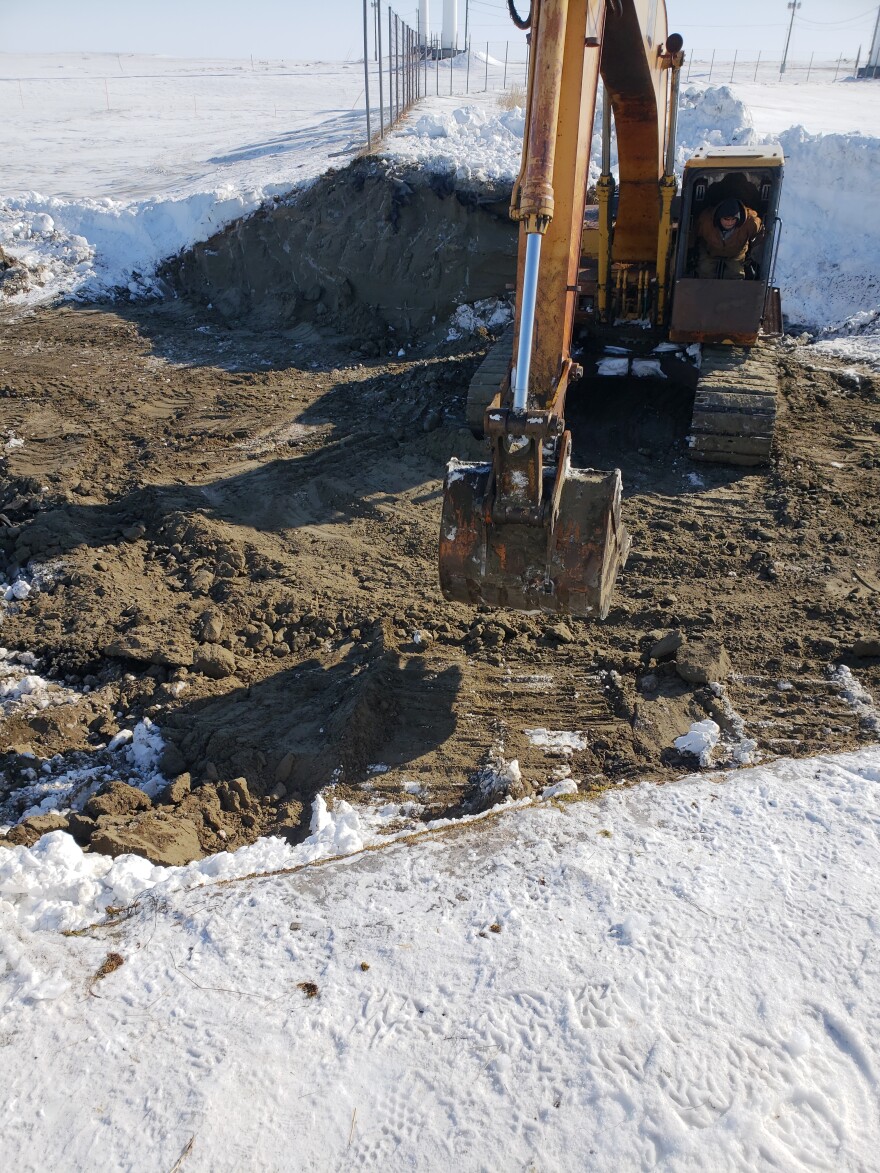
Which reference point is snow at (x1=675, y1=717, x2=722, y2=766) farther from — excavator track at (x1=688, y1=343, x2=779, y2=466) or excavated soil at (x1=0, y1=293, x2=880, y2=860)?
excavator track at (x1=688, y1=343, x2=779, y2=466)

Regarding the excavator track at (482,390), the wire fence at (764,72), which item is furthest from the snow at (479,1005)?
the wire fence at (764,72)

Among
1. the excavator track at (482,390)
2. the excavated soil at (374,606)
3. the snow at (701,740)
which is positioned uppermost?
the excavator track at (482,390)

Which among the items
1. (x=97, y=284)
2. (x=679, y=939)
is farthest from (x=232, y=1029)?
(x=97, y=284)

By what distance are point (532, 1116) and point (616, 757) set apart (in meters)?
2.16

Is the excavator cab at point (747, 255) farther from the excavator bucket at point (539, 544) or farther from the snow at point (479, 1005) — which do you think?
the snow at point (479, 1005)

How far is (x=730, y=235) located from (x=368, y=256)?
7.12 metres

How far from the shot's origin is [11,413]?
33.1 feet

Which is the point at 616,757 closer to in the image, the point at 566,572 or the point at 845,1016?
the point at 566,572

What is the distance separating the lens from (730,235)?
28.3 feet

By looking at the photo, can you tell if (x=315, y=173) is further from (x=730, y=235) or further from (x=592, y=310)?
(x=730, y=235)

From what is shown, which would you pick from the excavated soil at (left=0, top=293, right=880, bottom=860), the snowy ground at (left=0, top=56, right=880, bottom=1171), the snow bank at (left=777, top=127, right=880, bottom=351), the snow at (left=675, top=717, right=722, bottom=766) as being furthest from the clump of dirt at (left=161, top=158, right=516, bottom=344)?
the snowy ground at (left=0, top=56, right=880, bottom=1171)

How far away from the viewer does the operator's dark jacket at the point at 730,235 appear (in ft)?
28.4

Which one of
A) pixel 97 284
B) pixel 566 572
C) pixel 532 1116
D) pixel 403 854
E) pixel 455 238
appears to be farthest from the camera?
pixel 97 284

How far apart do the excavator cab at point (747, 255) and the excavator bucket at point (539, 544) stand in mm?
5384
